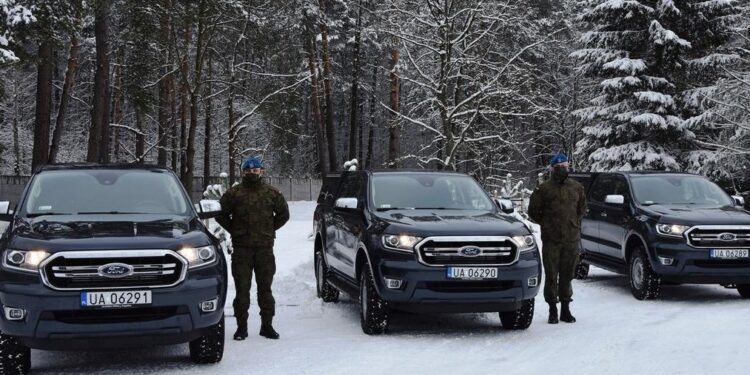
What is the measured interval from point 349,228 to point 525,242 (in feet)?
7.06

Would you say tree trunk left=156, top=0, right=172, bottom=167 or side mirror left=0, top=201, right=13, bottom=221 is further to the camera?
tree trunk left=156, top=0, right=172, bottom=167

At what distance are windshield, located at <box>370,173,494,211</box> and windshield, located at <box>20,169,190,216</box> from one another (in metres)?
2.39

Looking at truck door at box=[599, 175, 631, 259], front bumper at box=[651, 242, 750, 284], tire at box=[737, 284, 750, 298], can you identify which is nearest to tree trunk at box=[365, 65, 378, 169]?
truck door at box=[599, 175, 631, 259]

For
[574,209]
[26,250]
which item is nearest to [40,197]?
[26,250]

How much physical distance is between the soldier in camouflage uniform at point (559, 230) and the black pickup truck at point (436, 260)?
59cm

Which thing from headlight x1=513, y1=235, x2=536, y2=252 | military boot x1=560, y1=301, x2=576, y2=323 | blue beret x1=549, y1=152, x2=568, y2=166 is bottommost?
military boot x1=560, y1=301, x2=576, y2=323

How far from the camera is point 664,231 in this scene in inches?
425

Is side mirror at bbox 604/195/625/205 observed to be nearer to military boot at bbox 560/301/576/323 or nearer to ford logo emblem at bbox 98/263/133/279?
military boot at bbox 560/301/576/323

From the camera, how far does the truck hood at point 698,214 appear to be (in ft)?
34.8

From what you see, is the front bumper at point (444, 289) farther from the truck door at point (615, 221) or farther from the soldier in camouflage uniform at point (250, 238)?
the truck door at point (615, 221)

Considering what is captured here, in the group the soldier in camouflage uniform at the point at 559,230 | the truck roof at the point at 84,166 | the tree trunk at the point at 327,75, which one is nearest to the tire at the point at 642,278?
the soldier in camouflage uniform at the point at 559,230

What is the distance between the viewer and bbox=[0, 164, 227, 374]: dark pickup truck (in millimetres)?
6168

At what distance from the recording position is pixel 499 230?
27.2 feet

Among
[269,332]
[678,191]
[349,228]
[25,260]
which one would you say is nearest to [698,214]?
[678,191]
